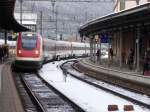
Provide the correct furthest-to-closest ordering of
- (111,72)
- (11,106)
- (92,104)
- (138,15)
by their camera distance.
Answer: (111,72), (138,15), (92,104), (11,106)

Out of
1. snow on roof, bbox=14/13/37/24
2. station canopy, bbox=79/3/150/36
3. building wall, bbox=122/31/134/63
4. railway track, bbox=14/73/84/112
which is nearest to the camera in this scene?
railway track, bbox=14/73/84/112

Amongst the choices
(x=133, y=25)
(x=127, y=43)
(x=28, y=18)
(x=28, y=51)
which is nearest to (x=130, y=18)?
(x=133, y=25)

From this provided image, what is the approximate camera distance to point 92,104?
18.3 metres

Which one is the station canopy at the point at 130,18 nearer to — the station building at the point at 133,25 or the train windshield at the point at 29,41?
the station building at the point at 133,25

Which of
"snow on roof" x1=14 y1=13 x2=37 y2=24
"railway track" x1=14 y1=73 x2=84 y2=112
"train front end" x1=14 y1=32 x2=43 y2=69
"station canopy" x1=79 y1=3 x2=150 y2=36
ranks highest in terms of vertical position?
"snow on roof" x1=14 y1=13 x2=37 y2=24

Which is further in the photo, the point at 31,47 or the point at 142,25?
the point at 31,47

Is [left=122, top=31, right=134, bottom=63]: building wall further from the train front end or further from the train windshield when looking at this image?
the train windshield

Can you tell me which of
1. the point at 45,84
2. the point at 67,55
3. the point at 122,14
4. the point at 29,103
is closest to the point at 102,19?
the point at 122,14

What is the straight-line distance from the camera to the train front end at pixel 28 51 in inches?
1425

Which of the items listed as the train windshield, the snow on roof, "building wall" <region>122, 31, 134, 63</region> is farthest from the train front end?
the snow on roof

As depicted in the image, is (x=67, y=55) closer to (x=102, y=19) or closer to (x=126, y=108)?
(x=102, y=19)

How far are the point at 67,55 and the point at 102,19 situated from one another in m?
40.3

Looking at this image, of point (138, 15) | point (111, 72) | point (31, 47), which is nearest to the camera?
point (138, 15)

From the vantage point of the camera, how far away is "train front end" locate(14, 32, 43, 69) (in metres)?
36.2
